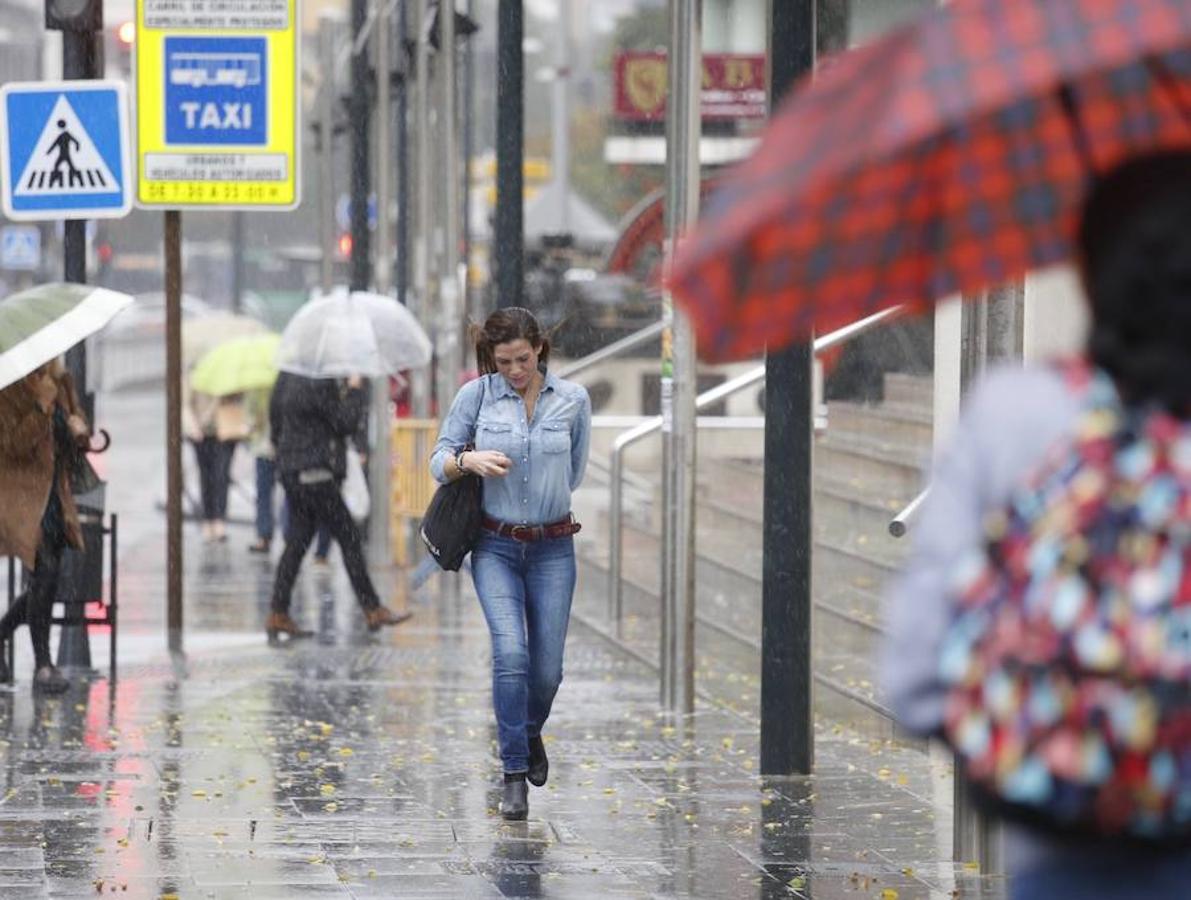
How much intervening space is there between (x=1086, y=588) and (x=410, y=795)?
657 cm

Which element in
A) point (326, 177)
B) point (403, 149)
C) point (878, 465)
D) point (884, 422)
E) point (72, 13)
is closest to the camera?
point (878, 465)

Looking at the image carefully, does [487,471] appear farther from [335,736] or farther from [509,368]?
[335,736]

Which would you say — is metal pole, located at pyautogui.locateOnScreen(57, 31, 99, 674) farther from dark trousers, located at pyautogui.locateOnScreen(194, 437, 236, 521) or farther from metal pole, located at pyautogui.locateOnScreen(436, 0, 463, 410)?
dark trousers, located at pyautogui.locateOnScreen(194, 437, 236, 521)

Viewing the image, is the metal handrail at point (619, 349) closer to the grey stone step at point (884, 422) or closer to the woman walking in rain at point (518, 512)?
the grey stone step at point (884, 422)

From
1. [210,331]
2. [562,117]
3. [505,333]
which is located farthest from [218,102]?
[562,117]

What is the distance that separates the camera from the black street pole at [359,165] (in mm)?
21109

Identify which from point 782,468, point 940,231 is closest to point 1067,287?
point 782,468

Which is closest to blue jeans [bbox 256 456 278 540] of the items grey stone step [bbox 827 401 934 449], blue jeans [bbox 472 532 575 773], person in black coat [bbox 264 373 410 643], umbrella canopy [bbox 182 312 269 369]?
umbrella canopy [bbox 182 312 269 369]

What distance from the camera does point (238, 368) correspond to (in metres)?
22.4

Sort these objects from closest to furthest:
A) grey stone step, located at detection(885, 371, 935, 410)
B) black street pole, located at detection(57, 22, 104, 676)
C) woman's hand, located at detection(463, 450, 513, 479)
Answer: woman's hand, located at detection(463, 450, 513, 479) < grey stone step, located at detection(885, 371, 935, 410) < black street pole, located at detection(57, 22, 104, 676)

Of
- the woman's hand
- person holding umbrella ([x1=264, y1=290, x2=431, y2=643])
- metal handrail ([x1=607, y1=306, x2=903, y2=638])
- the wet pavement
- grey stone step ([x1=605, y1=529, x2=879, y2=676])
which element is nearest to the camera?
the wet pavement

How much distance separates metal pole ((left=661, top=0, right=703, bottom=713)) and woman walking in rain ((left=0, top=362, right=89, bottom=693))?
8.47 feet

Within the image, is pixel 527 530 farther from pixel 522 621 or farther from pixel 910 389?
pixel 910 389

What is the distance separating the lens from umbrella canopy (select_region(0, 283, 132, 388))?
37.6 feet
